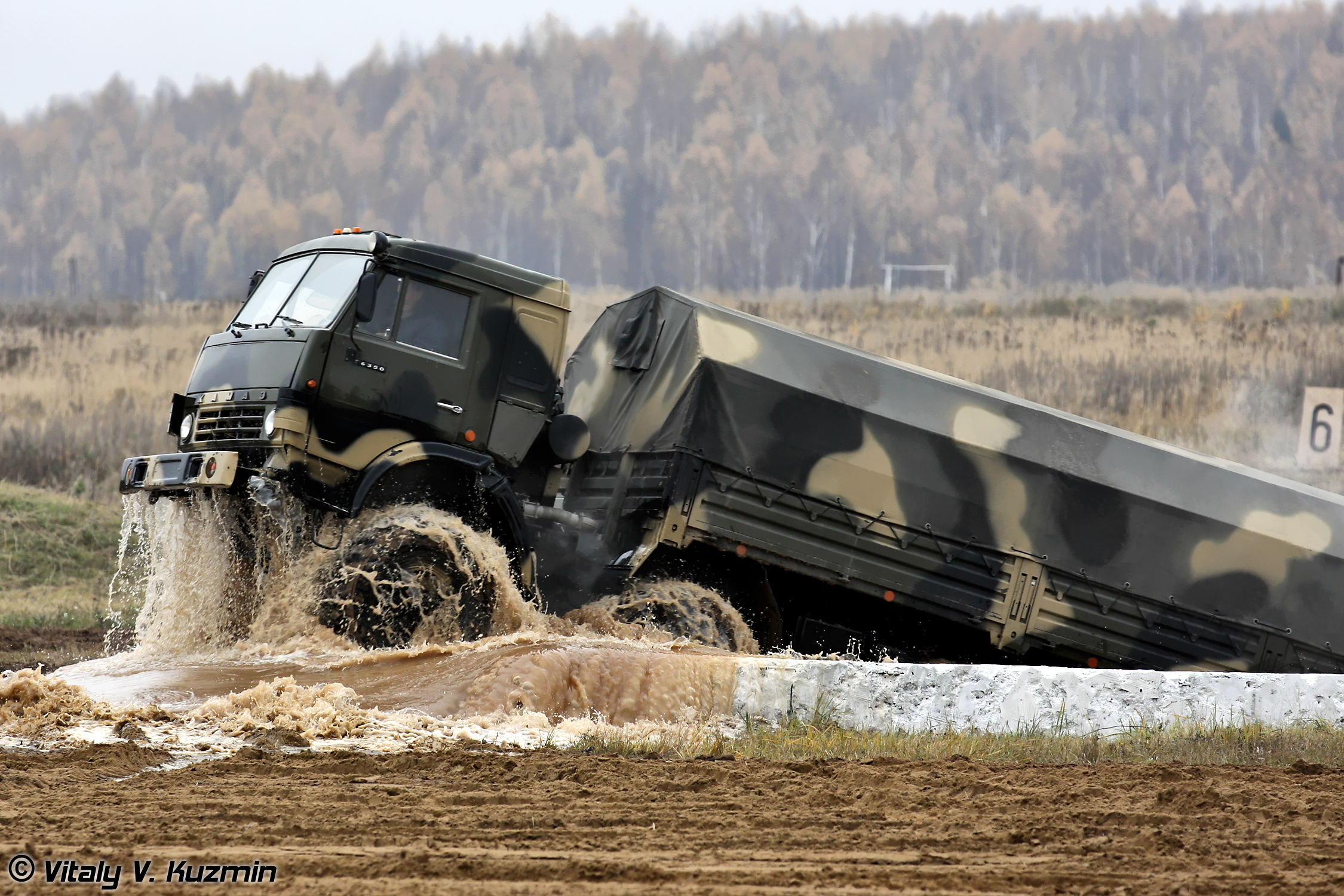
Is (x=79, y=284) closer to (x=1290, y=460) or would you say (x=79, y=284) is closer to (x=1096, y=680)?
(x=1290, y=460)

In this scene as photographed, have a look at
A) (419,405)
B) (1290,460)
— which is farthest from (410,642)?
(1290,460)

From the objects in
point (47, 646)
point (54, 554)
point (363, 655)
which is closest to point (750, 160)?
point (54, 554)

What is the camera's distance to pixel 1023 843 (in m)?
4.98

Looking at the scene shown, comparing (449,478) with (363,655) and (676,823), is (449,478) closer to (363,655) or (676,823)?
Result: (363,655)

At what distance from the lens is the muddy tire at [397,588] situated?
29.1ft

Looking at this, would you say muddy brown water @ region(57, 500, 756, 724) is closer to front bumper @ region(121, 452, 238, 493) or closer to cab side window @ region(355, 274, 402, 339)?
front bumper @ region(121, 452, 238, 493)

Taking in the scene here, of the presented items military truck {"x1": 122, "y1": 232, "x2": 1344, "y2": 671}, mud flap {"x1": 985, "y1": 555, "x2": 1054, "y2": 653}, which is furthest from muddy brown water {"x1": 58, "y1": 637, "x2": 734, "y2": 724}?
mud flap {"x1": 985, "y1": 555, "x2": 1054, "y2": 653}

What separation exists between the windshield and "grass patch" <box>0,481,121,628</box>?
703cm

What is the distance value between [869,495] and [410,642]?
3.51 metres

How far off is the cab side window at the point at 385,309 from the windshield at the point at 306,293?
19 centimetres

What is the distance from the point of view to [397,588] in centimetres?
898

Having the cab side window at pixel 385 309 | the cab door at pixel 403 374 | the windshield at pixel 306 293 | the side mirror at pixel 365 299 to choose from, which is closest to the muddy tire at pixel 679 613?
the cab door at pixel 403 374

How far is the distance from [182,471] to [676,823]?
530cm

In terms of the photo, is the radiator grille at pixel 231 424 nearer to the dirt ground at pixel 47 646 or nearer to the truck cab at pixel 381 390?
the truck cab at pixel 381 390
